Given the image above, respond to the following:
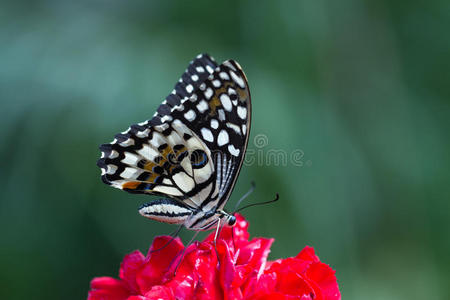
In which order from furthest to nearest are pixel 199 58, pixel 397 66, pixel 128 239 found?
pixel 397 66 < pixel 128 239 < pixel 199 58

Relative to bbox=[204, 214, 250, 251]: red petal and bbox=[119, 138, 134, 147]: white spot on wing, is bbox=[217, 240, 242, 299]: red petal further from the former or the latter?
bbox=[119, 138, 134, 147]: white spot on wing

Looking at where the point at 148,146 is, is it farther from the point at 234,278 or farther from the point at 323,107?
the point at 323,107

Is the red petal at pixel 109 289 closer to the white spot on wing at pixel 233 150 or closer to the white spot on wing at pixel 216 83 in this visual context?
the white spot on wing at pixel 233 150

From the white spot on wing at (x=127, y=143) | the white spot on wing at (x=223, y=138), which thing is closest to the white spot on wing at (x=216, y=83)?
the white spot on wing at (x=223, y=138)

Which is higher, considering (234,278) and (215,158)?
(215,158)

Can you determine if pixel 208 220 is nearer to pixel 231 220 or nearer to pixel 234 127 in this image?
pixel 231 220

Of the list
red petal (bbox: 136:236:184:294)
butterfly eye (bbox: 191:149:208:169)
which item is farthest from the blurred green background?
red petal (bbox: 136:236:184:294)

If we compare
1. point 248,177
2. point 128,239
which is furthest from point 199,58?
point 128,239
